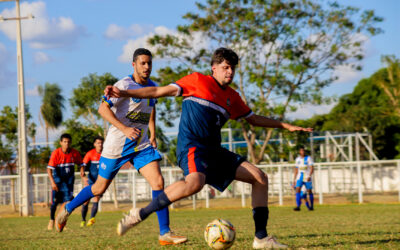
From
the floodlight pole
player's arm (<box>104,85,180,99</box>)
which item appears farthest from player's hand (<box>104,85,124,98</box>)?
the floodlight pole

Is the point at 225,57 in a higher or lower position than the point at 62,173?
higher

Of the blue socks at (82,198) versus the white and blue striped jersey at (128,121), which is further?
the blue socks at (82,198)

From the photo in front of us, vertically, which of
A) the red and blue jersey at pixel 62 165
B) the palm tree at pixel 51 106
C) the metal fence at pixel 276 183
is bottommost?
the metal fence at pixel 276 183

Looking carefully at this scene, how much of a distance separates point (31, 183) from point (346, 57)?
51.7 feet

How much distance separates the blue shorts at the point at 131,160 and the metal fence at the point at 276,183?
52.6 ft

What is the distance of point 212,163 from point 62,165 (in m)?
6.83

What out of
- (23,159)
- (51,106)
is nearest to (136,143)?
(23,159)

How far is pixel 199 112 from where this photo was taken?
5137mm

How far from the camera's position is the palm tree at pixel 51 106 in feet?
162

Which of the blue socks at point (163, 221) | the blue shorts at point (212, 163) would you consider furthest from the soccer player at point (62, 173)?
the blue shorts at point (212, 163)

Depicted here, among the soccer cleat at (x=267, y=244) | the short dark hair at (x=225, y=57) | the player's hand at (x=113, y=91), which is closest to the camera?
the player's hand at (x=113, y=91)

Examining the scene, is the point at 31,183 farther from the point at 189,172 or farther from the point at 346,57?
the point at 189,172

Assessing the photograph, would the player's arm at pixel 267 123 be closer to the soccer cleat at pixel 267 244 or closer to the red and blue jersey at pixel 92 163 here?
the soccer cleat at pixel 267 244

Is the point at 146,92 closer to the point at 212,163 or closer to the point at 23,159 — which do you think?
the point at 212,163
